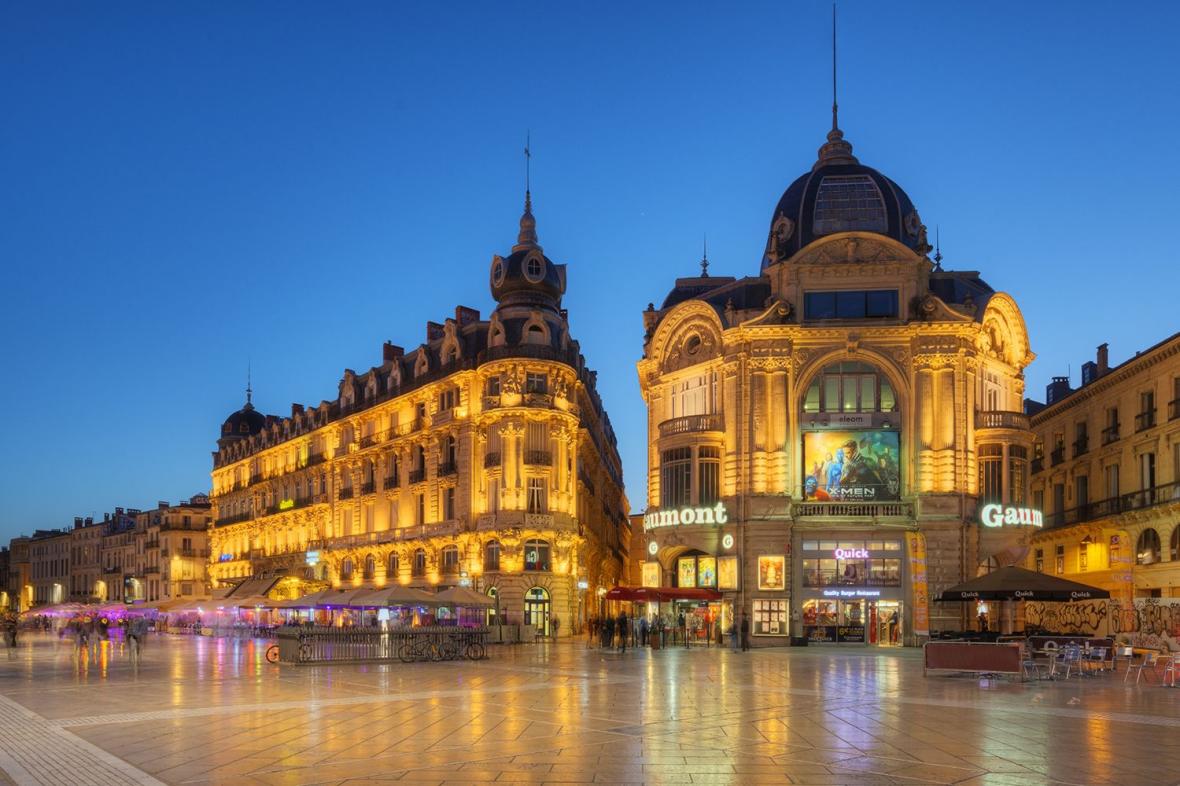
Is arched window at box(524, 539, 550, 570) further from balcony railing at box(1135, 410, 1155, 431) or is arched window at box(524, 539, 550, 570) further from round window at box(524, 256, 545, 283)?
balcony railing at box(1135, 410, 1155, 431)

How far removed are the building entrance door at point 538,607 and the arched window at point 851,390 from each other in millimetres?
19164

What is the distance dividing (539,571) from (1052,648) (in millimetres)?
34492

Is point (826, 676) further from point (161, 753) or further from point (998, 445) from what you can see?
point (998, 445)

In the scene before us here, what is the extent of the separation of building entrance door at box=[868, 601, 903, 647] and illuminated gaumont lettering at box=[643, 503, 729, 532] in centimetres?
731

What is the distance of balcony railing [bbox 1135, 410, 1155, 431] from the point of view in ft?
156

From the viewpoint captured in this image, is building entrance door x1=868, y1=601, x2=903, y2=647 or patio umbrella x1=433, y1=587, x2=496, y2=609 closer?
patio umbrella x1=433, y1=587, x2=496, y2=609

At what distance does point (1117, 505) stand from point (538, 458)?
2822 centimetres

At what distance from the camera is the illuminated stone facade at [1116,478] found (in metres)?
45.6

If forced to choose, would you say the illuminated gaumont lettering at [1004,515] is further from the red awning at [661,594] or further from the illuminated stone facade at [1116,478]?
the red awning at [661,594]

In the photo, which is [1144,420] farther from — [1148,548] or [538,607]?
[538,607]

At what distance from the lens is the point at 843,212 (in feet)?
174

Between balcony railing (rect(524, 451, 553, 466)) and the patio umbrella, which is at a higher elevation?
balcony railing (rect(524, 451, 553, 466))

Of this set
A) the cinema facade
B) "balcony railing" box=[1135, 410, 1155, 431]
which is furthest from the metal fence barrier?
"balcony railing" box=[1135, 410, 1155, 431]

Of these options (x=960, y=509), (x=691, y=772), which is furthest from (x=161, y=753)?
(x=960, y=509)
